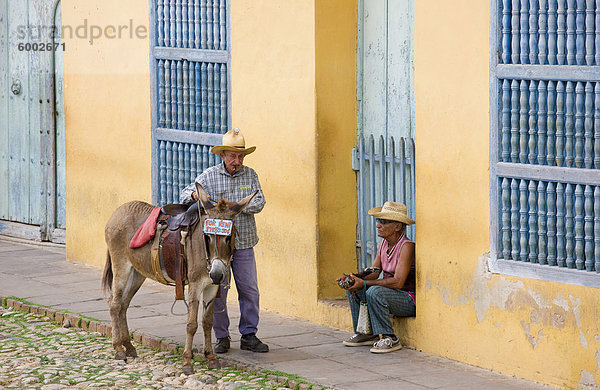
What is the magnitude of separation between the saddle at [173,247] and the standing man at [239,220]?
0.53 ft

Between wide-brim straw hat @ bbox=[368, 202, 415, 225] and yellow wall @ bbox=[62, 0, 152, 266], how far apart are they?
398 centimetres

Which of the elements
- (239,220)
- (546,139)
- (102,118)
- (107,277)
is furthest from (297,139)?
(102,118)

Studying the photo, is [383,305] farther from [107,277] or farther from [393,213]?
[107,277]

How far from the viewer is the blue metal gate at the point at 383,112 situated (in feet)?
31.5

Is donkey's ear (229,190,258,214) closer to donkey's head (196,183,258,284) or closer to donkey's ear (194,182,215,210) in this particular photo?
donkey's head (196,183,258,284)

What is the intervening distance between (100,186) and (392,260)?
199 inches

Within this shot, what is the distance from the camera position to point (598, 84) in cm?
759

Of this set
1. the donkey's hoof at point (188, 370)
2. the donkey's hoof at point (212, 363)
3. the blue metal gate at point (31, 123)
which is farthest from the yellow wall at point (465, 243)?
the blue metal gate at point (31, 123)

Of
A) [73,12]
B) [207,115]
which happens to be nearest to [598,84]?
[207,115]

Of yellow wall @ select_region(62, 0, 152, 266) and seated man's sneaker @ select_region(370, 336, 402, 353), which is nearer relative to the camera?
seated man's sneaker @ select_region(370, 336, 402, 353)

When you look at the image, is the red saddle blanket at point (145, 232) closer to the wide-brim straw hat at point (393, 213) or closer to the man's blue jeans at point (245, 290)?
the man's blue jeans at point (245, 290)

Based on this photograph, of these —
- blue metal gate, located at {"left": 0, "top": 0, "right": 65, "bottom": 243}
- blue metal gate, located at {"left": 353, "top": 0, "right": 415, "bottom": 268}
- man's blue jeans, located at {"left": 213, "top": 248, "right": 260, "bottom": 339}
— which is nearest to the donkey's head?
man's blue jeans, located at {"left": 213, "top": 248, "right": 260, "bottom": 339}

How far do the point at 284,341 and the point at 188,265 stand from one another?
4.32ft

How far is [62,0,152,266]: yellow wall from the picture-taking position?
12.4m
